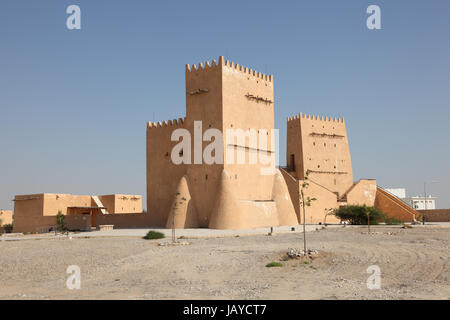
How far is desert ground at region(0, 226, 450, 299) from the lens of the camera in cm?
728

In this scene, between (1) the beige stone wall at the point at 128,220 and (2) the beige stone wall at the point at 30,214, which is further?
(2) the beige stone wall at the point at 30,214

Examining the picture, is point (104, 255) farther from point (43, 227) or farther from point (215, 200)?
point (43, 227)

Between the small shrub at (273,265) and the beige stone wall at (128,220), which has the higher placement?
the small shrub at (273,265)

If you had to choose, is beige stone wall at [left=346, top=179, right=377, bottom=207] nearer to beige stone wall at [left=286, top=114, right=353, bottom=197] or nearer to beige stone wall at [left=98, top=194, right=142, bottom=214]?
beige stone wall at [left=286, top=114, right=353, bottom=197]

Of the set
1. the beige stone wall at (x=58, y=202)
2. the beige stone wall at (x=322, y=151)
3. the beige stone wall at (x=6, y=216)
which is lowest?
the beige stone wall at (x=6, y=216)

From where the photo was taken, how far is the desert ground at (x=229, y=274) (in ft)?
23.9

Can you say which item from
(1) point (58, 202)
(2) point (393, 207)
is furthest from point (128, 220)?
(2) point (393, 207)

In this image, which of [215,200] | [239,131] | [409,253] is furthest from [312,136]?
[409,253]

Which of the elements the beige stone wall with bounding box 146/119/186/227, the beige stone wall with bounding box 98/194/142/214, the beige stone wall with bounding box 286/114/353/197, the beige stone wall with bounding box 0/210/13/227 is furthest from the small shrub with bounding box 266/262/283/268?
the beige stone wall with bounding box 0/210/13/227

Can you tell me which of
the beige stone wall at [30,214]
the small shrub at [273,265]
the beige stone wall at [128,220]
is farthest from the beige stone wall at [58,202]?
the small shrub at [273,265]

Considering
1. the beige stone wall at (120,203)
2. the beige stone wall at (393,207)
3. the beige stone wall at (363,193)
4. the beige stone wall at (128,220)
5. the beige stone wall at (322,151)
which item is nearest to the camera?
the beige stone wall at (128,220)

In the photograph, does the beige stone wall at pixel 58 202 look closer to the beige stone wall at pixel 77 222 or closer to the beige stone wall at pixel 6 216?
the beige stone wall at pixel 77 222

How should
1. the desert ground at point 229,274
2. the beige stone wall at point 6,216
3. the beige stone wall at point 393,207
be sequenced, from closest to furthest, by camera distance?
1. the desert ground at point 229,274
2. the beige stone wall at point 393,207
3. the beige stone wall at point 6,216

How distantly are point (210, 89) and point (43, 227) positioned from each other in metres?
18.9
